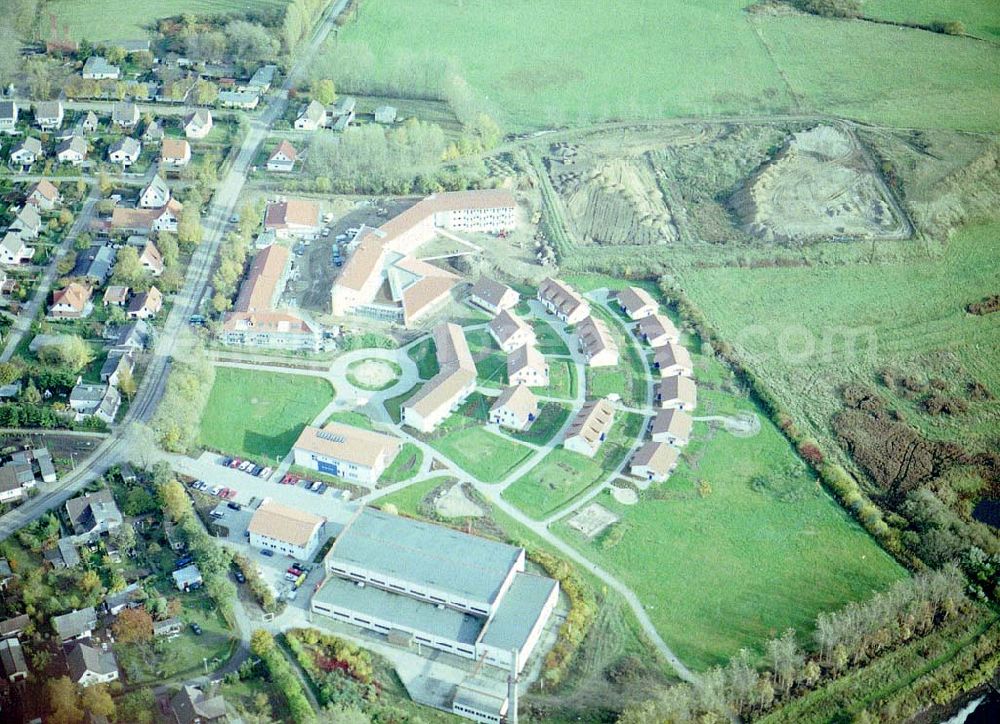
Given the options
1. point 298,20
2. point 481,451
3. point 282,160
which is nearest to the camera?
point 481,451

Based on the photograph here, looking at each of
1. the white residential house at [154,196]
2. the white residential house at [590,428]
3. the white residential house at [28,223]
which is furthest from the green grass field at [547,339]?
the white residential house at [28,223]

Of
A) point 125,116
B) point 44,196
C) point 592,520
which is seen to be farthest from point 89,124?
point 592,520

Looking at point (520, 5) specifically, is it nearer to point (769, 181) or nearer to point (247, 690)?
point (769, 181)

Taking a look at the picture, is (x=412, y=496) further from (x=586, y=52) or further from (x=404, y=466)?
(x=586, y=52)

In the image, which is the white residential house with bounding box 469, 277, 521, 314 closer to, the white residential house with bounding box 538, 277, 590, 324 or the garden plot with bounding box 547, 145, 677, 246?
the white residential house with bounding box 538, 277, 590, 324

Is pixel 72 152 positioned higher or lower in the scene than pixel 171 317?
lower
